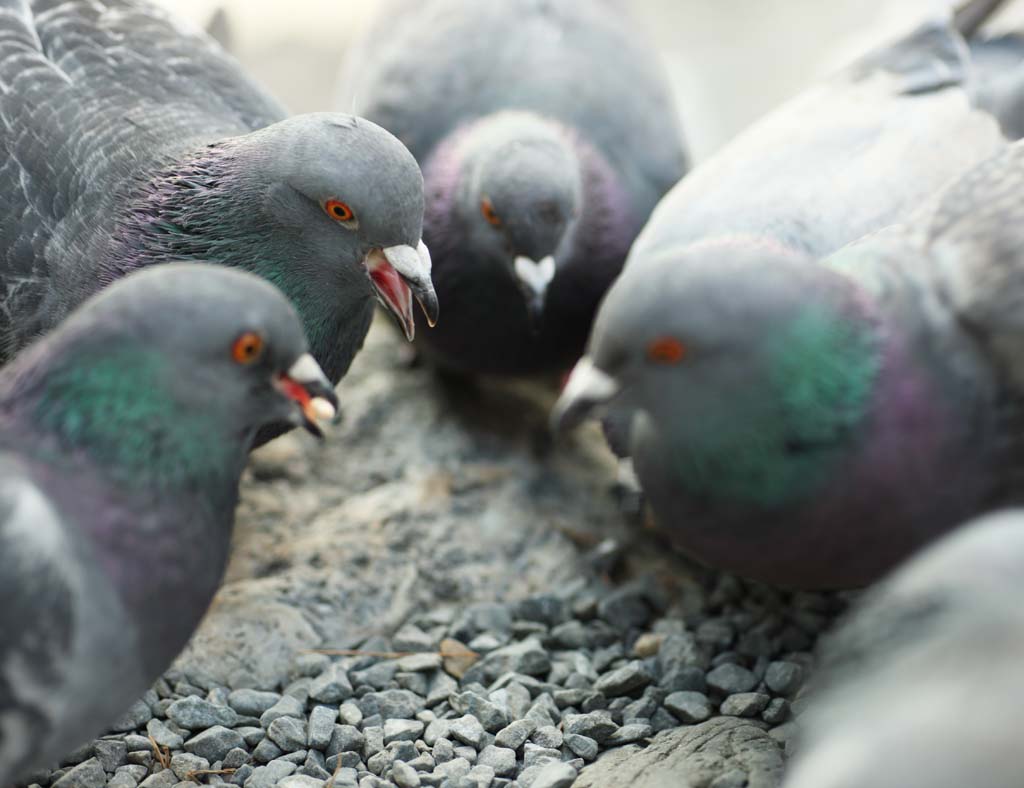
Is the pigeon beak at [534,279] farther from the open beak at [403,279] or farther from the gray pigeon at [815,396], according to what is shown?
the gray pigeon at [815,396]

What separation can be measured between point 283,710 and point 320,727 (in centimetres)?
18

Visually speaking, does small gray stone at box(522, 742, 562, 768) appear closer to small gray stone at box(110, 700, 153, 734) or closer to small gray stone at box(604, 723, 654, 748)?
small gray stone at box(604, 723, 654, 748)

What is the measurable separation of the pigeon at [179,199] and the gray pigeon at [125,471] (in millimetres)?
927

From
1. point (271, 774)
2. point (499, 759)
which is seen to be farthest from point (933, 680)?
point (271, 774)

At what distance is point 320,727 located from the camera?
3.85m

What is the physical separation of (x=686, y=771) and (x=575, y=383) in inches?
47.3

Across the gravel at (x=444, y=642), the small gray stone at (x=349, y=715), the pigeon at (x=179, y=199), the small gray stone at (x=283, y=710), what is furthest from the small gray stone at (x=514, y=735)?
the pigeon at (x=179, y=199)

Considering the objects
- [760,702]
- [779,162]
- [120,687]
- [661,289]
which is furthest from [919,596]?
[779,162]

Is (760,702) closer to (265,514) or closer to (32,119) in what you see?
(265,514)

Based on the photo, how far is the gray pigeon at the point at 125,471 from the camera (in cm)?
284

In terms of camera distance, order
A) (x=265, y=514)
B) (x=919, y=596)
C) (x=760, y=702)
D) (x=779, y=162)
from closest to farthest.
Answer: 1. (x=919, y=596)
2. (x=760, y=702)
3. (x=779, y=162)
4. (x=265, y=514)

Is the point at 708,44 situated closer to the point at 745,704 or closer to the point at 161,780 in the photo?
the point at 745,704

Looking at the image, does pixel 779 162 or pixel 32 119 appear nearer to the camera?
pixel 32 119

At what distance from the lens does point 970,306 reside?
3277mm
